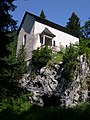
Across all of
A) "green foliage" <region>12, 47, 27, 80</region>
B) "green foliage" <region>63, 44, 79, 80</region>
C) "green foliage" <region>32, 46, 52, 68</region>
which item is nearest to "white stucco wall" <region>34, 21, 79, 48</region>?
"green foliage" <region>12, 47, 27, 80</region>

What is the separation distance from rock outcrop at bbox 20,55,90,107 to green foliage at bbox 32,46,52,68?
3.02 feet

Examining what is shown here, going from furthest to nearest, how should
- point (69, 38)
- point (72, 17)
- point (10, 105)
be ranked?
point (72, 17)
point (69, 38)
point (10, 105)

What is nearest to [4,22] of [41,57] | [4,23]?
[4,23]

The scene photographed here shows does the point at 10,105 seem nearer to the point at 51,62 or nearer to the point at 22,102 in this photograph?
the point at 22,102

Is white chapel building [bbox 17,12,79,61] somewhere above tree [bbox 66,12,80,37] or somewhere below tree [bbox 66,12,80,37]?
below

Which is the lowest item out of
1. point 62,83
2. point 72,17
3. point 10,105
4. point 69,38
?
point 10,105

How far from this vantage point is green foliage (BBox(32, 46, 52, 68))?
3278 centimetres

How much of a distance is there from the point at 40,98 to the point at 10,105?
4375mm

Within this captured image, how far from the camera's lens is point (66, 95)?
29.6m

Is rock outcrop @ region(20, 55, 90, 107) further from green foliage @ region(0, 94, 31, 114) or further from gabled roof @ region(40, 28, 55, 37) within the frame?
gabled roof @ region(40, 28, 55, 37)

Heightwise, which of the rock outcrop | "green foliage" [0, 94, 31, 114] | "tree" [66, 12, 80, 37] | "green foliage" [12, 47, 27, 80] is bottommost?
"green foliage" [0, 94, 31, 114]

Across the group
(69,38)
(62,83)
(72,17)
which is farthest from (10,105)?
(72,17)

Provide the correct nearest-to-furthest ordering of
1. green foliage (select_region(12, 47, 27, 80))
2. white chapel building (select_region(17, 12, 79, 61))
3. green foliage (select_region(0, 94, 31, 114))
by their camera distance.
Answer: green foliage (select_region(0, 94, 31, 114)), green foliage (select_region(12, 47, 27, 80)), white chapel building (select_region(17, 12, 79, 61))

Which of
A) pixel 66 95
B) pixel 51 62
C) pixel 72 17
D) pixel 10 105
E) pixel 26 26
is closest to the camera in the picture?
pixel 10 105
